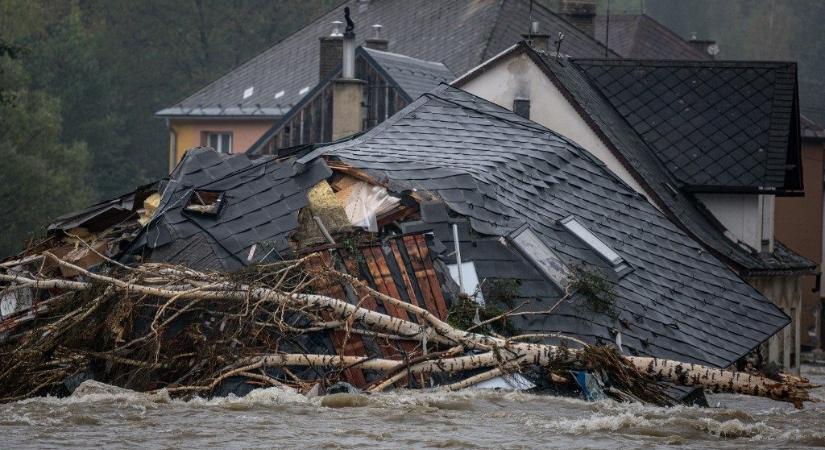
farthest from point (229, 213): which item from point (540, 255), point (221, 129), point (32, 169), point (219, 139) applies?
point (32, 169)

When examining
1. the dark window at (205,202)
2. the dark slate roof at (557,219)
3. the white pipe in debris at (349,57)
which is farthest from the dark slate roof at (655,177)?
the dark window at (205,202)

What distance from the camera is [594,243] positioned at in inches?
707

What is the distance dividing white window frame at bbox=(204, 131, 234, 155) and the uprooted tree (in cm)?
3097

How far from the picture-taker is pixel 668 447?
1342 centimetres

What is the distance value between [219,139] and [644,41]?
12954mm

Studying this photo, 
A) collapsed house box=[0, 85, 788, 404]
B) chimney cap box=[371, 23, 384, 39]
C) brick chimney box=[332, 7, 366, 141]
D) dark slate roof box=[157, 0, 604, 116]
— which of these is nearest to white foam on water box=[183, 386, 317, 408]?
collapsed house box=[0, 85, 788, 404]

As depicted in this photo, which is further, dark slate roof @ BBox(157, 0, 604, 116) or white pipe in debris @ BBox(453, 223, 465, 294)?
dark slate roof @ BBox(157, 0, 604, 116)

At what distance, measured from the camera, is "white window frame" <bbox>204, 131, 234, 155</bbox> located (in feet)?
150

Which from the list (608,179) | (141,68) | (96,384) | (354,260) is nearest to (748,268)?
(608,179)

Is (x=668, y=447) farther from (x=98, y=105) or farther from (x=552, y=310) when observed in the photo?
(x=98, y=105)

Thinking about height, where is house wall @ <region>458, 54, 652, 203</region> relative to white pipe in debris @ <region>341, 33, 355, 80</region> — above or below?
below

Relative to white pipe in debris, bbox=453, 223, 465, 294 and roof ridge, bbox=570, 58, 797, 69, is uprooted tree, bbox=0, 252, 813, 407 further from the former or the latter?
roof ridge, bbox=570, 58, 797, 69

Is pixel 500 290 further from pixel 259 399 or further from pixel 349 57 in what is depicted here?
pixel 349 57

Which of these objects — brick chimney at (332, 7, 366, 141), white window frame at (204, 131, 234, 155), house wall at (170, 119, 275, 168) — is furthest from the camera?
white window frame at (204, 131, 234, 155)
